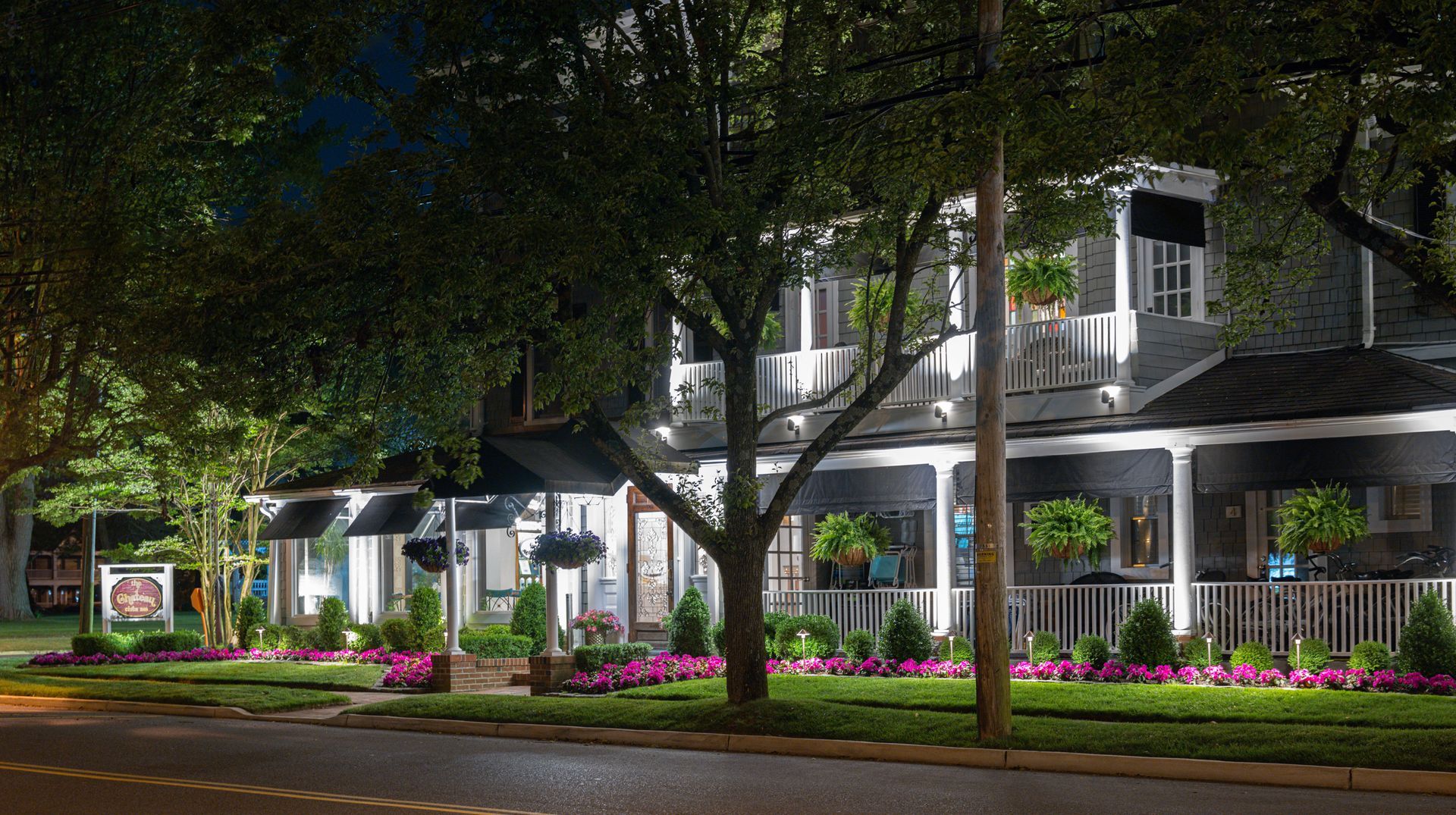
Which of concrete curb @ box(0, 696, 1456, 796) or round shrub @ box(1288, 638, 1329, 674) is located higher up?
round shrub @ box(1288, 638, 1329, 674)

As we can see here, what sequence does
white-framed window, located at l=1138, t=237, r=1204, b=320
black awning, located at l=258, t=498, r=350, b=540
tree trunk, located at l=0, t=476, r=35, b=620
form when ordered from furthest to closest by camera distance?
1. tree trunk, located at l=0, t=476, r=35, b=620
2. black awning, located at l=258, t=498, r=350, b=540
3. white-framed window, located at l=1138, t=237, r=1204, b=320

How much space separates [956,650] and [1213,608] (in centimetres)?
352

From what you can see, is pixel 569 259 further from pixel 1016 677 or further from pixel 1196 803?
pixel 1016 677

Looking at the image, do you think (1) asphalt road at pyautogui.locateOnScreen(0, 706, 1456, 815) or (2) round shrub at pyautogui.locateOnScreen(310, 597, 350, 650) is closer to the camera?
(1) asphalt road at pyautogui.locateOnScreen(0, 706, 1456, 815)

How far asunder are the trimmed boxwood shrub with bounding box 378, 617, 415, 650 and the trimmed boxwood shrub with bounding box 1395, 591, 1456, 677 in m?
16.9

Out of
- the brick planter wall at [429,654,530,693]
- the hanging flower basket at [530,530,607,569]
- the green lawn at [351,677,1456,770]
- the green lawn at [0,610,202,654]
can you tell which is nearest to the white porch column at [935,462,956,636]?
the green lawn at [351,677,1456,770]

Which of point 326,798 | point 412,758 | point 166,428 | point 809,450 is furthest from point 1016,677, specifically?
point 166,428

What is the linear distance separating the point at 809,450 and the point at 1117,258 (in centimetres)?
605

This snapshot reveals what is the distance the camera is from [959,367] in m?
22.7

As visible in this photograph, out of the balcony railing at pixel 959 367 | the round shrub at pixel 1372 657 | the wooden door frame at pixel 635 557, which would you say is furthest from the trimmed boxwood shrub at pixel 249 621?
the round shrub at pixel 1372 657

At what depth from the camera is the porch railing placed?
61.1ft

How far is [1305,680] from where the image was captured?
18062mm

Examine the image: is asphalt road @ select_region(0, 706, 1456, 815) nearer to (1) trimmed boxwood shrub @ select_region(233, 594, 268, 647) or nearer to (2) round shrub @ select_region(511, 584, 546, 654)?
(2) round shrub @ select_region(511, 584, 546, 654)

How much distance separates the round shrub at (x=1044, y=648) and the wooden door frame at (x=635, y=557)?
25.1 ft
